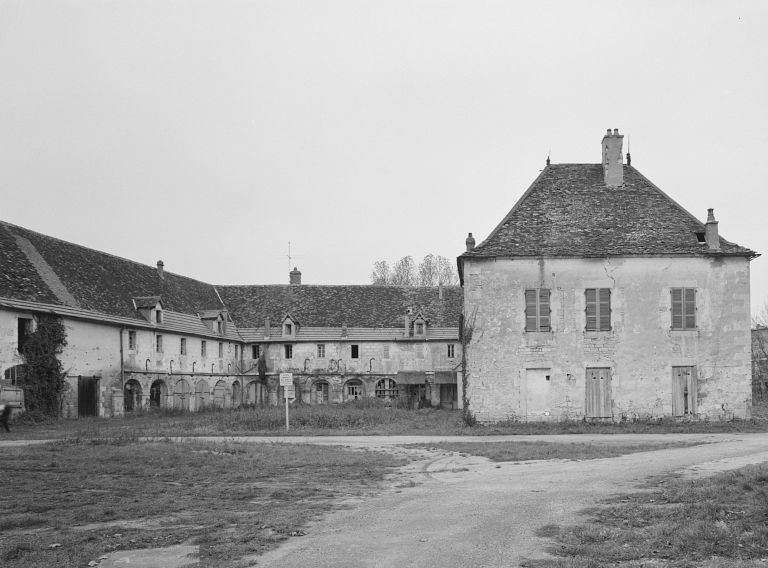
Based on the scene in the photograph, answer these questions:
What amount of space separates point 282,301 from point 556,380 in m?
34.8

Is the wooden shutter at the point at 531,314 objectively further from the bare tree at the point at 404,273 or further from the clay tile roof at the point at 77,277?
the bare tree at the point at 404,273

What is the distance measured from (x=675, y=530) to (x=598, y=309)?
67.8ft

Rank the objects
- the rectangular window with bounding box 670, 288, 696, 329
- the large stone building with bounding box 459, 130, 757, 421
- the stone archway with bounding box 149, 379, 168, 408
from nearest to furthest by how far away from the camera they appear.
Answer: the large stone building with bounding box 459, 130, 757, 421 < the rectangular window with bounding box 670, 288, 696, 329 < the stone archway with bounding box 149, 379, 168, 408

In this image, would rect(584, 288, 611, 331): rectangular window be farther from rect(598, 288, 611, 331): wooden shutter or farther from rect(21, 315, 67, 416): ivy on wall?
rect(21, 315, 67, 416): ivy on wall

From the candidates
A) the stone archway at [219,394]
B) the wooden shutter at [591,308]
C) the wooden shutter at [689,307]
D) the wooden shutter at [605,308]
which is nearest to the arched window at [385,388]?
the stone archway at [219,394]

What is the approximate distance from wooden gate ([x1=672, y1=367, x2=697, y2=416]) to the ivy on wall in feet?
83.7

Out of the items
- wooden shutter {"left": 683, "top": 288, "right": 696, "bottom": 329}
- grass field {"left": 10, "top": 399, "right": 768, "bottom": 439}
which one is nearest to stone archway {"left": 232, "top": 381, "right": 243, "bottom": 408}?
grass field {"left": 10, "top": 399, "right": 768, "bottom": 439}

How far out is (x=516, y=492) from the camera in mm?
12055

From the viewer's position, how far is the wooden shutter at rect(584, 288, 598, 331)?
28859 mm

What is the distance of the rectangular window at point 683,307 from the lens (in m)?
28.8

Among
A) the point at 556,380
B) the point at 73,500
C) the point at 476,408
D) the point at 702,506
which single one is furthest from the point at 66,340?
the point at 702,506

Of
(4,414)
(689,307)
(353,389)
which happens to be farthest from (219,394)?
(689,307)

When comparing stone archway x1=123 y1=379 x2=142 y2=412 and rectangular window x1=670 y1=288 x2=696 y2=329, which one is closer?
rectangular window x1=670 y1=288 x2=696 y2=329

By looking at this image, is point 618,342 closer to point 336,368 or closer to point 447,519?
point 447,519
